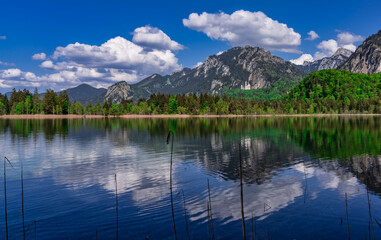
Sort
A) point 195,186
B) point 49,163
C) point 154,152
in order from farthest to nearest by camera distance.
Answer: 1. point 154,152
2. point 49,163
3. point 195,186

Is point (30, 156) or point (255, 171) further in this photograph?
point (30, 156)

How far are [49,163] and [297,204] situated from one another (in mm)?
32083

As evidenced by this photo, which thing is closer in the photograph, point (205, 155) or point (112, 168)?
point (112, 168)

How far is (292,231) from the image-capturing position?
15.4 metres

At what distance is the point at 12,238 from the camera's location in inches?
562

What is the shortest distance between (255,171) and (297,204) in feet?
34.8

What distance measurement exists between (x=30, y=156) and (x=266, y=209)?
38044 mm

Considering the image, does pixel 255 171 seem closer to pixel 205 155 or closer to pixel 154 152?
pixel 205 155

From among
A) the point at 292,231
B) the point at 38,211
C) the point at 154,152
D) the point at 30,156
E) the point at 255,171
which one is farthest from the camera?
the point at 154,152

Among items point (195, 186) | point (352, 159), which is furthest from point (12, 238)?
point (352, 159)

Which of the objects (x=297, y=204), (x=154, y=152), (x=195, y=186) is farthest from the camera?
(x=154, y=152)

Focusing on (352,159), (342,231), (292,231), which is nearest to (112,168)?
(292,231)

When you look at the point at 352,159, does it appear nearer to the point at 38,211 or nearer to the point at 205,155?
the point at 205,155

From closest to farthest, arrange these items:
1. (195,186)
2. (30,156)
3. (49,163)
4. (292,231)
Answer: (292,231), (195,186), (49,163), (30,156)
